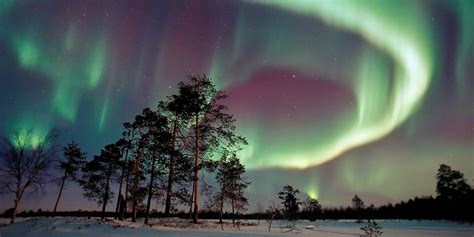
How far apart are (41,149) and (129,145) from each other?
862 cm

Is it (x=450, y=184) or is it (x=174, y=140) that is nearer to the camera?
(x=174, y=140)

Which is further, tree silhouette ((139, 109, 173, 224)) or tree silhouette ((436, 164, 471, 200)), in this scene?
tree silhouette ((436, 164, 471, 200))

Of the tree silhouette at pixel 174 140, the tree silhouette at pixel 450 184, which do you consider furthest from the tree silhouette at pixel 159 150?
the tree silhouette at pixel 450 184

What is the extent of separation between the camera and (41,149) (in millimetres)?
28594

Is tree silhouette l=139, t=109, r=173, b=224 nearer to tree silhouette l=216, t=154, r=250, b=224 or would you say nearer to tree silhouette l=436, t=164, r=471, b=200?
tree silhouette l=216, t=154, r=250, b=224

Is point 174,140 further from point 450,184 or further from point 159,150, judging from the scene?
point 450,184

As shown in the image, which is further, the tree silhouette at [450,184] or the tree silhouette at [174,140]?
the tree silhouette at [450,184]

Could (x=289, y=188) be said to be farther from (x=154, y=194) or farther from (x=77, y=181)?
(x=154, y=194)

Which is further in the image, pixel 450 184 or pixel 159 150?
pixel 450 184

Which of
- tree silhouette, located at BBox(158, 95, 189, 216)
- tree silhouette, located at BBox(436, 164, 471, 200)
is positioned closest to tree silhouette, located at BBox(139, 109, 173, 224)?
tree silhouette, located at BBox(158, 95, 189, 216)

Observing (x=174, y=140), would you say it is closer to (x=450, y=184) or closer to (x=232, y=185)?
(x=232, y=185)

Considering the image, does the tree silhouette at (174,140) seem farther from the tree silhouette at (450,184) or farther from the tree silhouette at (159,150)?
the tree silhouette at (450,184)

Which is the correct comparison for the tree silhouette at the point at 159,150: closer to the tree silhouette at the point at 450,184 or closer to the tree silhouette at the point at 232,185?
the tree silhouette at the point at 232,185

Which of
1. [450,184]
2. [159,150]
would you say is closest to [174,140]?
[159,150]
